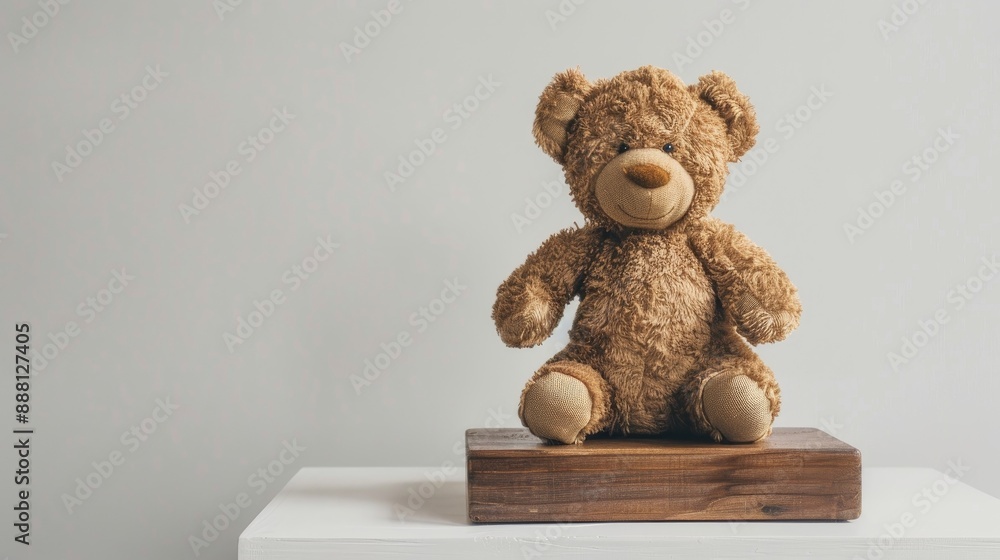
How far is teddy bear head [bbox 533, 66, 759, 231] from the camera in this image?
98 centimetres

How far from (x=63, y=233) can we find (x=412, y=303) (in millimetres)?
531

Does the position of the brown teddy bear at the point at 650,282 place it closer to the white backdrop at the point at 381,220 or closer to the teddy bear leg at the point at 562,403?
the teddy bear leg at the point at 562,403

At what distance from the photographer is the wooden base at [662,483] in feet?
3.13

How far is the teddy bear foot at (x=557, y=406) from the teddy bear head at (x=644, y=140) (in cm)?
19

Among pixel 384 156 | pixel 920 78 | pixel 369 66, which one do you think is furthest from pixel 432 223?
pixel 920 78

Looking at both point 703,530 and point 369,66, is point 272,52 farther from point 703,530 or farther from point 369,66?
point 703,530

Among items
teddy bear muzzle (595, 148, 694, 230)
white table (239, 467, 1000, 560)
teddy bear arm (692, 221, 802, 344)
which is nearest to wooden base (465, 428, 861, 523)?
white table (239, 467, 1000, 560)

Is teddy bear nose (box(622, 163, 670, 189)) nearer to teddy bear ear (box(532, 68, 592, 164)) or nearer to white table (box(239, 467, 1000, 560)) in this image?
teddy bear ear (box(532, 68, 592, 164))

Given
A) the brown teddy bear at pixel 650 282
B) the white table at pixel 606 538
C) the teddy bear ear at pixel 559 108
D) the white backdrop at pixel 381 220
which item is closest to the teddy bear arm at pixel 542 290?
the brown teddy bear at pixel 650 282

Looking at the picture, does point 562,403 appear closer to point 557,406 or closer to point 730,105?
point 557,406

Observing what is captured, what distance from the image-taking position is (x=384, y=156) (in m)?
1.42

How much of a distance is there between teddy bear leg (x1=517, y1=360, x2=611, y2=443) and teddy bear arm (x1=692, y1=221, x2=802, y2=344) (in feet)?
0.57

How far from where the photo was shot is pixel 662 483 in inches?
37.7

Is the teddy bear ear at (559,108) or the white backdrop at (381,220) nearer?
the teddy bear ear at (559,108)
